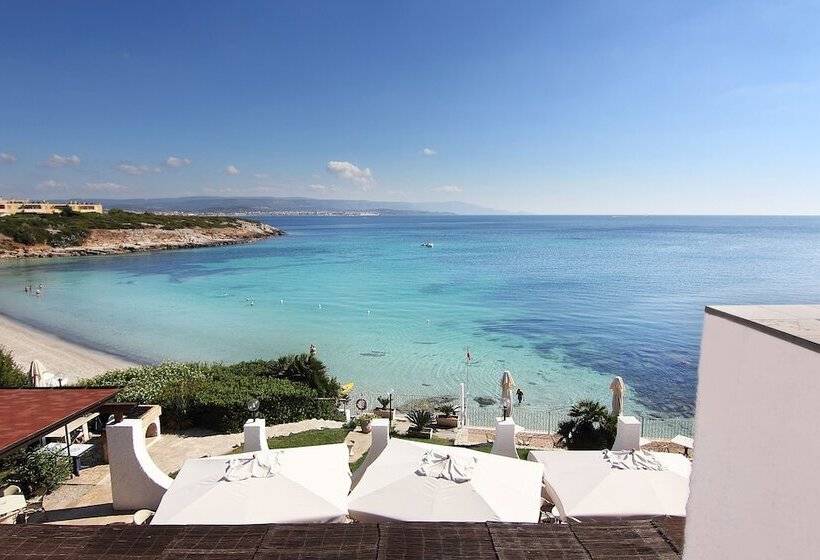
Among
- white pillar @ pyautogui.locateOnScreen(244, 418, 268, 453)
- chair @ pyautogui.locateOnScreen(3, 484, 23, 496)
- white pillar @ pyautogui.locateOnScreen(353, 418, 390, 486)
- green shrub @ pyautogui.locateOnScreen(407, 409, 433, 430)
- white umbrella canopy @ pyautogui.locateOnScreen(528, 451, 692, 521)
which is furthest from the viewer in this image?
green shrub @ pyautogui.locateOnScreen(407, 409, 433, 430)

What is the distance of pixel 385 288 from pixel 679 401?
29.8 meters

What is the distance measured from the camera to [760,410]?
5.65ft

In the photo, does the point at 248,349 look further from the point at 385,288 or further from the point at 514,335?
the point at 385,288

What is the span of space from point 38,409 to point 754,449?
10906 mm

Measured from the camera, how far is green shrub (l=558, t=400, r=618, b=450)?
11.3 metres

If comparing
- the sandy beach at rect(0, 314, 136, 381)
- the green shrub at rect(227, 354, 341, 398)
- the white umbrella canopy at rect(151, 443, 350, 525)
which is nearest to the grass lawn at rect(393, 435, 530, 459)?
the green shrub at rect(227, 354, 341, 398)

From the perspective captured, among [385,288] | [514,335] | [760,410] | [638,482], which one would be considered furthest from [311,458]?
[385,288]

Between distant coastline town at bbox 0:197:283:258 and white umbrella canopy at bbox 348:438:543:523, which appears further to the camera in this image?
distant coastline town at bbox 0:197:283:258

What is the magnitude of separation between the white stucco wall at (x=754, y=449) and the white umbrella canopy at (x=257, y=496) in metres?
5.07

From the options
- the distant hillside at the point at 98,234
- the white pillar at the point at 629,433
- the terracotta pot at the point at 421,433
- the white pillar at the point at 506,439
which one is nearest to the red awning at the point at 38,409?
the terracotta pot at the point at 421,433

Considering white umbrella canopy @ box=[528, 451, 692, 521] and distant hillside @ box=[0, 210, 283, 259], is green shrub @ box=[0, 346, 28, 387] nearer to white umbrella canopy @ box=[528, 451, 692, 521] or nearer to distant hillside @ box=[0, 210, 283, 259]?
white umbrella canopy @ box=[528, 451, 692, 521]

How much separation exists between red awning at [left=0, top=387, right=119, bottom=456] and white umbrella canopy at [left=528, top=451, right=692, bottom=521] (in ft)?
26.9

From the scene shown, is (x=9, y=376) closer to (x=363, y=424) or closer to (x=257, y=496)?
(x=363, y=424)

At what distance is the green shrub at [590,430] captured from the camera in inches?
446
